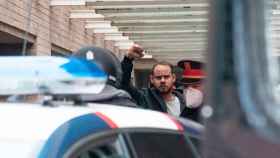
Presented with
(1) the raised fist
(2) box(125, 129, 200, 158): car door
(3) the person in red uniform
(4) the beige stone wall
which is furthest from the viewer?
(4) the beige stone wall

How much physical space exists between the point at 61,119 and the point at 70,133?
0.06 metres

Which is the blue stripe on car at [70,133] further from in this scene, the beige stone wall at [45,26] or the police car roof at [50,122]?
the beige stone wall at [45,26]

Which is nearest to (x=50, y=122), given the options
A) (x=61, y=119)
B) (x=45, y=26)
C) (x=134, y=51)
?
(x=61, y=119)

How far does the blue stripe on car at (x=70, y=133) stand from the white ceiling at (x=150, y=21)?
6433 mm

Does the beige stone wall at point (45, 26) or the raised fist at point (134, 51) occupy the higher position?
the beige stone wall at point (45, 26)

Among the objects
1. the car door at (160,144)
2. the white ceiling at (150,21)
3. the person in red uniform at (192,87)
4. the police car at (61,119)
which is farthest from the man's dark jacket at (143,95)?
the white ceiling at (150,21)

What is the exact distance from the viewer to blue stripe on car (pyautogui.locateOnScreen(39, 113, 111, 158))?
7.14ft

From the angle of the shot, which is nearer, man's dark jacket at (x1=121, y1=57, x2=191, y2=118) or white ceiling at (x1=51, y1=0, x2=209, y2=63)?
man's dark jacket at (x1=121, y1=57, x2=191, y2=118)

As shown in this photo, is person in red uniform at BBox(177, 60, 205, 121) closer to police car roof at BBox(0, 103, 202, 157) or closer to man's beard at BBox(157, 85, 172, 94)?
man's beard at BBox(157, 85, 172, 94)

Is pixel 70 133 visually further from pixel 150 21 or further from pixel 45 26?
pixel 150 21

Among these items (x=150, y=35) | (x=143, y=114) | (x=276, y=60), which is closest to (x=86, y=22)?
(x=150, y=35)

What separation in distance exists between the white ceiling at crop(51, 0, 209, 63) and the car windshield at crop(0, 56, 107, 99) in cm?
647

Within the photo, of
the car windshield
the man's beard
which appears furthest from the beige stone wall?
the car windshield

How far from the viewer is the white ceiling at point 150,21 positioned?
401 inches
